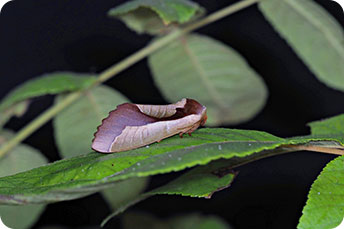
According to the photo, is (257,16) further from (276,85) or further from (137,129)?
(137,129)

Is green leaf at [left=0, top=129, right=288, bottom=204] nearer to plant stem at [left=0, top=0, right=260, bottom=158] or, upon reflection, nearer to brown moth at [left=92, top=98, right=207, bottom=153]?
brown moth at [left=92, top=98, right=207, bottom=153]

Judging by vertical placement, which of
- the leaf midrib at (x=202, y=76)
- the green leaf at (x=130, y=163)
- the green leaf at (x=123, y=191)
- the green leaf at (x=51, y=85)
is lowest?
the green leaf at (x=123, y=191)

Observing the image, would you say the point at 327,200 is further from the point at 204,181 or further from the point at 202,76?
the point at 202,76

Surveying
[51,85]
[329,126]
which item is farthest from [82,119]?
[329,126]

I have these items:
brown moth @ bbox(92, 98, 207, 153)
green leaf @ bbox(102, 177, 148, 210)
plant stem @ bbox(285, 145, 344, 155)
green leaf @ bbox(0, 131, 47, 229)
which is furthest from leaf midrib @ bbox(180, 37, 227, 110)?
plant stem @ bbox(285, 145, 344, 155)

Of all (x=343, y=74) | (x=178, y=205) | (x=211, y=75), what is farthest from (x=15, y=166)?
(x=343, y=74)

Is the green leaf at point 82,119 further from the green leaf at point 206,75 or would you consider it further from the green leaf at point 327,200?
the green leaf at point 327,200

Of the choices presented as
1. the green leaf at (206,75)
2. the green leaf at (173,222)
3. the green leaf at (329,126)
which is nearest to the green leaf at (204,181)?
the green leaf at (329,126)
